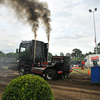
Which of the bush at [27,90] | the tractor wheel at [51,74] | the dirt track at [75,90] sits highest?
the bush at [27,90]

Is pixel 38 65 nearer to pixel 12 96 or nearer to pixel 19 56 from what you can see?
pixel 19 56

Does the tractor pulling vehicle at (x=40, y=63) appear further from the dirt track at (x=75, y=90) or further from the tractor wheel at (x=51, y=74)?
the dirt track at (x=75, y=90)

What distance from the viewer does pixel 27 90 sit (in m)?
2.17

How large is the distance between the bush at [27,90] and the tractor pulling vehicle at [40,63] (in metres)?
6.31

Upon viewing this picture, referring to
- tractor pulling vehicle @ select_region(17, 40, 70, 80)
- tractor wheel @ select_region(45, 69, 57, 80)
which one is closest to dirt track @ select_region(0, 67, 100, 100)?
tractor wheel @ select_region(45, 69, 57, 80)

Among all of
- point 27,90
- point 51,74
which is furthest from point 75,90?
point 27,90

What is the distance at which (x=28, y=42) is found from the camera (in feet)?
33.3

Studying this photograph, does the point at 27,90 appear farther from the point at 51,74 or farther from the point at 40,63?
the point at 40,63

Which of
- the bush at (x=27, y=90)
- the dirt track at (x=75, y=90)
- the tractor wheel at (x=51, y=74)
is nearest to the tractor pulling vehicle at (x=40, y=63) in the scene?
the tractor wheel at (x=51, y=74)

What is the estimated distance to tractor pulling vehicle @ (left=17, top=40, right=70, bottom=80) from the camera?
888cm

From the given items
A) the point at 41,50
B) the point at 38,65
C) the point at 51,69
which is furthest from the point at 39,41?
the point at 51,69

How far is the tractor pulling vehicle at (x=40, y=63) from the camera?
29.1 feet

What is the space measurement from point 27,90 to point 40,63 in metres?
7.70

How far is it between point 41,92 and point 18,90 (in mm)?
432
